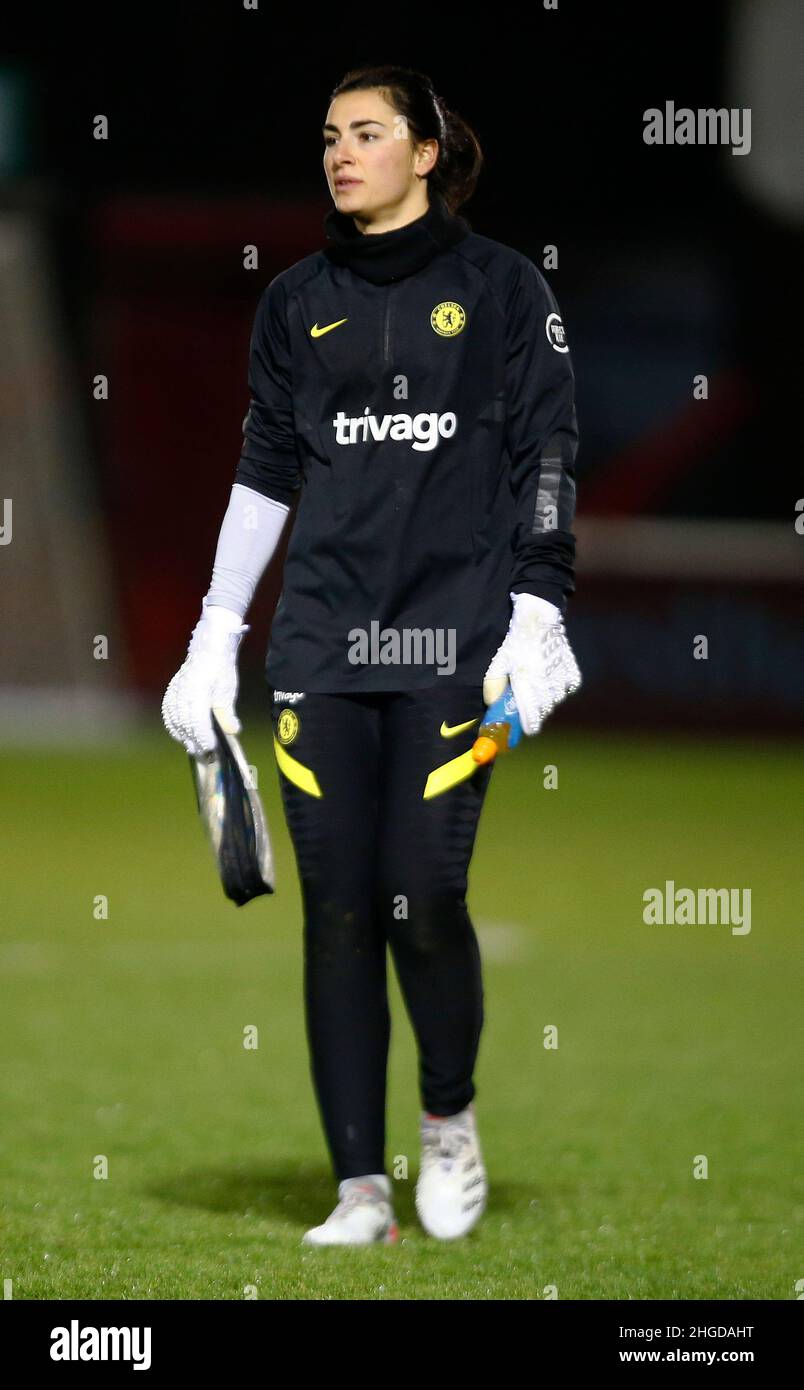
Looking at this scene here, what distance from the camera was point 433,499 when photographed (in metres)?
4.15

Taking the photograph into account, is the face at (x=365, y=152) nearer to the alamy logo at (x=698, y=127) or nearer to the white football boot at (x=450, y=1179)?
the white football boot at (x=450, y=1179)

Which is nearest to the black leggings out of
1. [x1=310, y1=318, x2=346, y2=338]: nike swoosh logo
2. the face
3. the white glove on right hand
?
the white glove on right hand

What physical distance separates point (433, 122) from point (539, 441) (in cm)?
65

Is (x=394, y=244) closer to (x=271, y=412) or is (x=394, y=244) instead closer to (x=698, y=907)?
(x=271, y=412)

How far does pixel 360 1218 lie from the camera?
410 cm

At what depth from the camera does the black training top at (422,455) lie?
4.14 m

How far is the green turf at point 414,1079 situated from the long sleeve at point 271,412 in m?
1.47

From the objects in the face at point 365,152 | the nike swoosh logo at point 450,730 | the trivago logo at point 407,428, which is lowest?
the nike swoosh logo at point 450,730

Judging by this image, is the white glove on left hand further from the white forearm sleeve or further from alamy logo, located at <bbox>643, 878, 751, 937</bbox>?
alamy logo, located at <bbox>643, 878, 751, 937</bbox>
